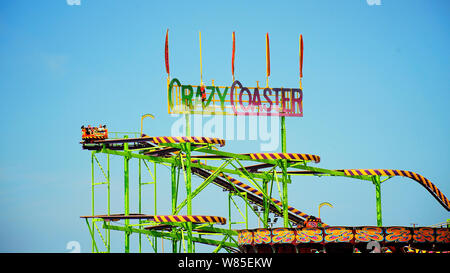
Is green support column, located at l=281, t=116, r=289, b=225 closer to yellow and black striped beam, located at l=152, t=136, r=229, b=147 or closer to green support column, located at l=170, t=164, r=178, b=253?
yellow and black striped beam, located at l=152, t=136, r=229, b=147

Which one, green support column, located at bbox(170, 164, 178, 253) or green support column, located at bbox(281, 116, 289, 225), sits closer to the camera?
green support column, located at bbox(281, 116, 289, 225)

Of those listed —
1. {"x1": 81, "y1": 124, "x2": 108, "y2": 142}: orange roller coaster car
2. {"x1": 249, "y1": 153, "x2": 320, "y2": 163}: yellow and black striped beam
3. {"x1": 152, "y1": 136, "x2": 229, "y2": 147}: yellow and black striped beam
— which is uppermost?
{"x1": 81, "y1": 124, "x2": 108, "y2": 142}: orange roller coaster car

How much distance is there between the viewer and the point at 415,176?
59438 millimetres

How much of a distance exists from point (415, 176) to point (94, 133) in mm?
23538

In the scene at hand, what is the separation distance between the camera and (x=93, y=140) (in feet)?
198

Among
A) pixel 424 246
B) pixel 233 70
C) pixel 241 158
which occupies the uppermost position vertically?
pixel 233 70

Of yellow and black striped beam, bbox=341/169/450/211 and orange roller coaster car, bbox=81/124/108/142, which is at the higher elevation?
orange roller coaster car, bbox=81/124/108/142

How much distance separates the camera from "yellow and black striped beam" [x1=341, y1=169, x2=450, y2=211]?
192 ft

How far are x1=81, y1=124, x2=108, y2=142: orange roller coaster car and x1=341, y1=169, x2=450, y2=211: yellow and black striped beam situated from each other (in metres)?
17.9
